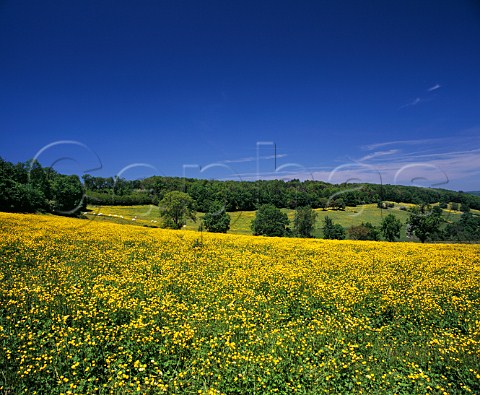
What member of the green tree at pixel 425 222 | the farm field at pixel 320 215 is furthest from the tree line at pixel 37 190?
the green tree at pixel 425 222

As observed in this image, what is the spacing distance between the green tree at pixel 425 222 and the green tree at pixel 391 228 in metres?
4.41

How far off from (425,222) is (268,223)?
3426cm

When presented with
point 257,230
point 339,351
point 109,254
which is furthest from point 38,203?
point 339,351

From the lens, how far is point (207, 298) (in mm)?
8883

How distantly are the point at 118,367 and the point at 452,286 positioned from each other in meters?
12.3

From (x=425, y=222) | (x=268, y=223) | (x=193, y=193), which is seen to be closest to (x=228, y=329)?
(x=268, y=223)

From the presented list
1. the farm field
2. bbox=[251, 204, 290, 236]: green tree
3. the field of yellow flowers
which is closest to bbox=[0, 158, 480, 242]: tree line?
bbox=[251, 204, 290, 236]: green tree

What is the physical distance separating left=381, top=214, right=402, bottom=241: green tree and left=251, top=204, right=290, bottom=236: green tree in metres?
24.1

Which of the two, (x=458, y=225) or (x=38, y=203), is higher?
(x=38, y=203)

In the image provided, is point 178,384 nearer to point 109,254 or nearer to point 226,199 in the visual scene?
point 109,254

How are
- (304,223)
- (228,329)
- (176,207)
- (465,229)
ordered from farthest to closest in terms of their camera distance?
(304,223)
(465,229)
(176,207)
(228,329)

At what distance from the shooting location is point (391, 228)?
66188 millimetres

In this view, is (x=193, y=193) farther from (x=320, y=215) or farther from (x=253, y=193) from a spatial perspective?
(x=320, y=215)

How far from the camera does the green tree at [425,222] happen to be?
192 feet
